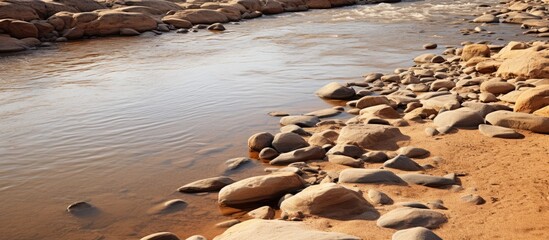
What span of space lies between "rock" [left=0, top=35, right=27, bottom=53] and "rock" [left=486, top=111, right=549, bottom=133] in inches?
438

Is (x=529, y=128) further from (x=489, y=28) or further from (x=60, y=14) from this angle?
(x=60, y=14)

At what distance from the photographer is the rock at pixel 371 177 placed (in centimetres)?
382

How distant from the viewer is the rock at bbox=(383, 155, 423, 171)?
4125 millimetres

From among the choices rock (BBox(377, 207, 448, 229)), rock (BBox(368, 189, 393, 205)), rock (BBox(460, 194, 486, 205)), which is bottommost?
rock (BBox(460, 194, 486, 205))

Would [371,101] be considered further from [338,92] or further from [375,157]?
[375,157]

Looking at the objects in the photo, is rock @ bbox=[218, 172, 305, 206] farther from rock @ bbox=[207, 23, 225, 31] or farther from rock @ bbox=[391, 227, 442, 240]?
rock @ bbox=[207, 23, 225, 31]

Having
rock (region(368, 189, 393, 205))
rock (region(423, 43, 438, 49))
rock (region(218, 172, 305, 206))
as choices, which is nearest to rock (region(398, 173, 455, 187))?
rock (region(368, 189, 393, 205))

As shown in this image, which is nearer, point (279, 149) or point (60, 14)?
point (279, 149)

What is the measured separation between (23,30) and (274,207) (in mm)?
12696

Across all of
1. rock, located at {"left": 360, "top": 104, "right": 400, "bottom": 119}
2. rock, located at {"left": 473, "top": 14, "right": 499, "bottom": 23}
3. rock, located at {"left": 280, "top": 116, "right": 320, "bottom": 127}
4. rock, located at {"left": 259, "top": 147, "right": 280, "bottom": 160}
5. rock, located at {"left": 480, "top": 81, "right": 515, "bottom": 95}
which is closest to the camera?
rock, located at {"left": 259, "top": 147, "right": 280, "bottom": 160}

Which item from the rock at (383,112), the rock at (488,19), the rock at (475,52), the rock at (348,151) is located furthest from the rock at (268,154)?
the rock at (488,19)

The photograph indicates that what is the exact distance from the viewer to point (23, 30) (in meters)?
14.3

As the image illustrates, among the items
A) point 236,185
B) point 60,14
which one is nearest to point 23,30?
point 60,14

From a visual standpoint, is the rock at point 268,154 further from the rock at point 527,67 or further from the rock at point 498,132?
the rock at point 527,67
